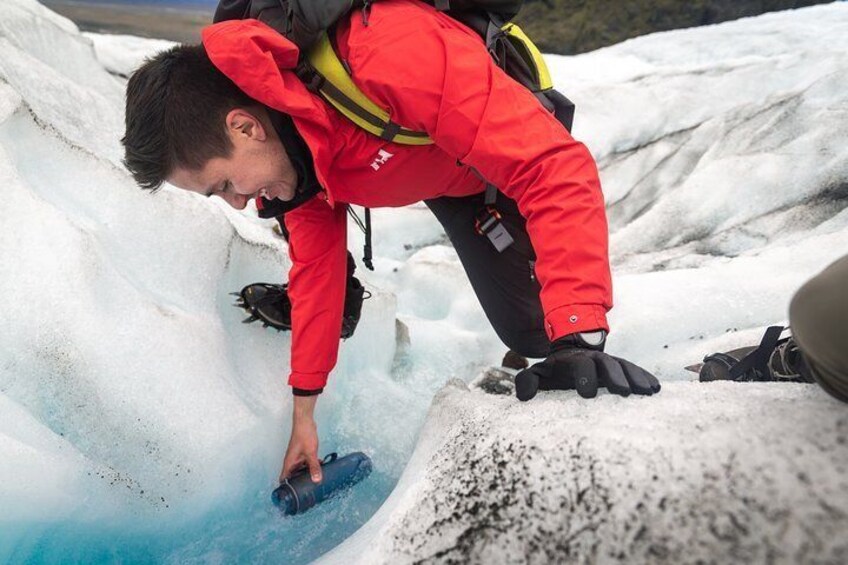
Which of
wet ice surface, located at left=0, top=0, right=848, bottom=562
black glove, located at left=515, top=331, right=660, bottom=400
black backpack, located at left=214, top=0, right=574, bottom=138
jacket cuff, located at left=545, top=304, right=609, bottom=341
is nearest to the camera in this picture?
black glove, located at left=515, top=331, right=660, bottom=400

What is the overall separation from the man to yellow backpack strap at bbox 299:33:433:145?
0.10 feet

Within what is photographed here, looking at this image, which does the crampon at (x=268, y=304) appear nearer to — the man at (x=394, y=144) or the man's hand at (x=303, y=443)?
the man's hand at (x=303, y=443)

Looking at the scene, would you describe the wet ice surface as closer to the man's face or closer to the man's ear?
the man's face

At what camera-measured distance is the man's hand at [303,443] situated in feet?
5.93

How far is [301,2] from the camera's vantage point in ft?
4.55

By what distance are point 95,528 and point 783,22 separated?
6.94m

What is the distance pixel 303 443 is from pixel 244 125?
990 mm

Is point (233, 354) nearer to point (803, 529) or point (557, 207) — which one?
point (557, 207)

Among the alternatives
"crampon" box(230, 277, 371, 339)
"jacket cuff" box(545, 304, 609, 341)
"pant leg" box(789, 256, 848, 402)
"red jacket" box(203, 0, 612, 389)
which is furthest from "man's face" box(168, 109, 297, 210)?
"pant leg" box(789, 256, 848, 402)

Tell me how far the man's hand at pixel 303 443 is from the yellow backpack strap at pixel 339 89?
3.00 ft

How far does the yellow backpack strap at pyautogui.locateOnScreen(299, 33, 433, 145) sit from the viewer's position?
1.48 meters

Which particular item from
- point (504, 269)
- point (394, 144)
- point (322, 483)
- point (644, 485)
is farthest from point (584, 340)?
point (504, 269)

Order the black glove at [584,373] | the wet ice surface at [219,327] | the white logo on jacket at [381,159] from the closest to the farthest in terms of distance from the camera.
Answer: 1. the black glove at [584,373]
2. the wet ice surface at [219,327]
3. the white logo on jacket at [381,159]

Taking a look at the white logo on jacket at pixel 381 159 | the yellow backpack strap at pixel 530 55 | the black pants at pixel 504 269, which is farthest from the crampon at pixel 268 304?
the yellow backpack strap at pixel 530 55
